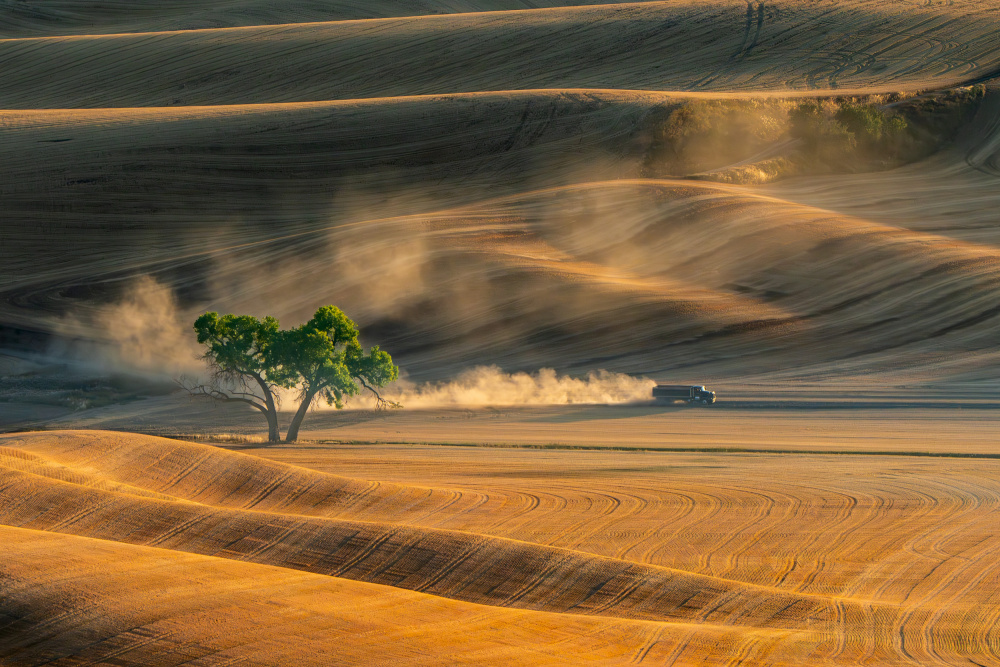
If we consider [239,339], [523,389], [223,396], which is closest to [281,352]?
[239,339]

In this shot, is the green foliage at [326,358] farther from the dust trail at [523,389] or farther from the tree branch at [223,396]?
the dust trail at [523,389]

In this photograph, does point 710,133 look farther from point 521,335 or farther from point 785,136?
point 521,335

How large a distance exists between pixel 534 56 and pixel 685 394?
44.4 metres

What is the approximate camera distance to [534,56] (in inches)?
2940

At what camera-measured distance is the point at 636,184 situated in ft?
178

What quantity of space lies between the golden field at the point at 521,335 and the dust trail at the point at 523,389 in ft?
0.68

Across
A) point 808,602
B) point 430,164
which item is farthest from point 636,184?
point 808,602

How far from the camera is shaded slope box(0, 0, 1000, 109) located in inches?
2704

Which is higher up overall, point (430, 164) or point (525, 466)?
point (430, 164)

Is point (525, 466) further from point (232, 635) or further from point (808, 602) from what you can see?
point (232, 635)

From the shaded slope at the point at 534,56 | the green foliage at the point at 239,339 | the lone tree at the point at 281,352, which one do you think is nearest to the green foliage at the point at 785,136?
the shaded slope at the point at 534,56

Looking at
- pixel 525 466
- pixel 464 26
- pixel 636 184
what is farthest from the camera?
pixel 464 26

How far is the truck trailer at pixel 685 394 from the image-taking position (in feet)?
119

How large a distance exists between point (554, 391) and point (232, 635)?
99.9 ft
